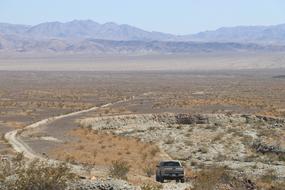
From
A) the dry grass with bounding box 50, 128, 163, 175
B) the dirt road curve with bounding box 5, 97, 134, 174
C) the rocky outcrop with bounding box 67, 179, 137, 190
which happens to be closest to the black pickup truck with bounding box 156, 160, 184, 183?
the dry grass with bounding box 50, 128, 163, 175

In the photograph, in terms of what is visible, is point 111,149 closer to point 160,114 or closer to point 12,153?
point 12,153

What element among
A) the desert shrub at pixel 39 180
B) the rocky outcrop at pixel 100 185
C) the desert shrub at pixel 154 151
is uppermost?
the desert shrub at pixel 39 180

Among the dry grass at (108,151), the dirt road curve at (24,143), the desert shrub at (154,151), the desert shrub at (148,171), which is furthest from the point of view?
the desert shrub at (154,151)

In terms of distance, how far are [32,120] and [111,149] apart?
885 inches

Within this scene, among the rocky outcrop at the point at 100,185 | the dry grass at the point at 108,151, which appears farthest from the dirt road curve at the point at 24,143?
the rocky outcrop at the point at 100,185

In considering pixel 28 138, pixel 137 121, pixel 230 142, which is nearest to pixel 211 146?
pixel 230 142

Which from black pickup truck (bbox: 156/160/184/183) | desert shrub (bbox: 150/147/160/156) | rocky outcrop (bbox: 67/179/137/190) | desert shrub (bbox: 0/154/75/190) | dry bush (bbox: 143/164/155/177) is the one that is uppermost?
desert shrub (bbox: 0/154/75/190)

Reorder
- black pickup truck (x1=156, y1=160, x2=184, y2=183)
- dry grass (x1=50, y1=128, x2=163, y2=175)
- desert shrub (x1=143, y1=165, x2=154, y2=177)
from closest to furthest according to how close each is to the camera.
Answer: black pickup truck (x1=156, y1=160, x2=184, y2=183) → desert shrub (x1=143, y1=165, x2=154, y2=177) → dry grass (x1=50, y1=128, x2=163, y2=175)

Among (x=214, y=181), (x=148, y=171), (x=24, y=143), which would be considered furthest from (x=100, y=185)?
(x=24, y=143)

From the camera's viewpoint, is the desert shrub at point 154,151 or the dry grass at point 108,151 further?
the desert shrub at point 154,151

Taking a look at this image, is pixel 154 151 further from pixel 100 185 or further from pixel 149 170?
pixel 100 185

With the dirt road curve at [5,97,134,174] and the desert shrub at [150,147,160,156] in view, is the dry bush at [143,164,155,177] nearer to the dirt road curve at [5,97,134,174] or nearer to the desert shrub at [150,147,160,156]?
the dirt road curve at [5,97,134,174]

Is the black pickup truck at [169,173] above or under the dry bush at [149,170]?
above

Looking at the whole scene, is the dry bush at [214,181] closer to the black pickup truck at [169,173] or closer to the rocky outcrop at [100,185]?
the black pickup truck at [169,173]
